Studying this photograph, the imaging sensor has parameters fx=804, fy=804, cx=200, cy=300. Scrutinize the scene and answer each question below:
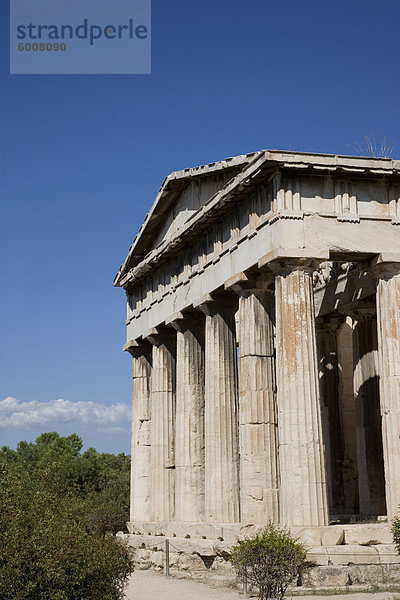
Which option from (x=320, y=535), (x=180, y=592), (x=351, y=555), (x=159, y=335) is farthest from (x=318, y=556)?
(x=159, y=335)

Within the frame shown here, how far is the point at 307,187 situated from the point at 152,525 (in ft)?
42.3

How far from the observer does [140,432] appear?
3045 centimetres

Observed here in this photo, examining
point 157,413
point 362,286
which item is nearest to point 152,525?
point 157,413

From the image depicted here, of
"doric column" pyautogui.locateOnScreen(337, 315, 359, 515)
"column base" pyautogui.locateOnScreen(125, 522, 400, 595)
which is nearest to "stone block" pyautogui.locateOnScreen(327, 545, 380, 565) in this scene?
"column base" pyautogui.locateOnScreen(125, 522, 400, 595)

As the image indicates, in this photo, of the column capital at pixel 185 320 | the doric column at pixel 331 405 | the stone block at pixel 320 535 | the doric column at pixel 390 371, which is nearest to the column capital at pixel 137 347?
the column capital at pixel 185 320

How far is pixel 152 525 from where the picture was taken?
26422 millimetres

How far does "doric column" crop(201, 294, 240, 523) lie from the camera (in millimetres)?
22656

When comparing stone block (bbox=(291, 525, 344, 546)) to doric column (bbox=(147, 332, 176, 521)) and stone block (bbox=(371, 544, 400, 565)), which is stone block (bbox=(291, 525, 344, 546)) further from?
doric column (bbox=(147, 332, 176, 521))

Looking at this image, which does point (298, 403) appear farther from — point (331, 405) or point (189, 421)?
point (331, 405)

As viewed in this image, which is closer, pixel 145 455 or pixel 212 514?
pixel 212 514

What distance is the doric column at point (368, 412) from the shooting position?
24.7 meters

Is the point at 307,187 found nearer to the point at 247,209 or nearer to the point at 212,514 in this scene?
the point at 247,209

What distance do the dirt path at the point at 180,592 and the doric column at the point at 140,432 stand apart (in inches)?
326

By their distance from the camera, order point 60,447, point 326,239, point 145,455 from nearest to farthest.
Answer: point 326,239, point 145,455, point 60,447
